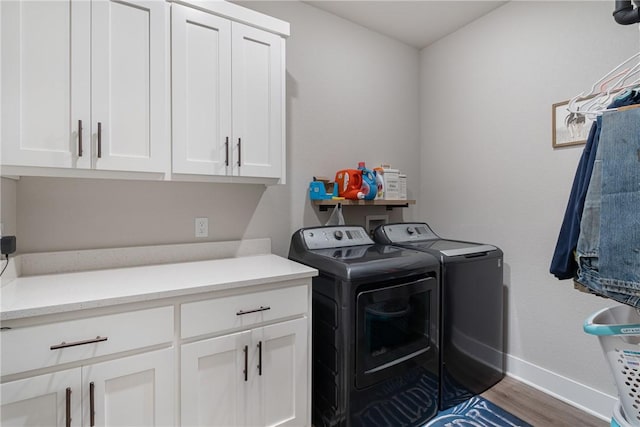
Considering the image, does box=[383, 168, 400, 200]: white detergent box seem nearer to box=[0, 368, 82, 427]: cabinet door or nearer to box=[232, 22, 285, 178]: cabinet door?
box=[232, 22, 285, 178]: cabinet door

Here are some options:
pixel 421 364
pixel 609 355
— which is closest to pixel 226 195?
pixel 421 364

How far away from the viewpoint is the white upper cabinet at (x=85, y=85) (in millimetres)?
1260

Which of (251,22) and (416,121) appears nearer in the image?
(251,22)

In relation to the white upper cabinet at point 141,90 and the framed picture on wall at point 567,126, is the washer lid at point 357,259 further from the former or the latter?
the framed picture on wall at point 567,126

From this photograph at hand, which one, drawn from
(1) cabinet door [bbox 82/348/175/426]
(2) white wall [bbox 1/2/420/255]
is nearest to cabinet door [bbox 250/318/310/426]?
(1) cabinet door [bbox 82/348/175/426]

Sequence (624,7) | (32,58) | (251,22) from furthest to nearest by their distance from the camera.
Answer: (251,22), (32,58), (624,7)

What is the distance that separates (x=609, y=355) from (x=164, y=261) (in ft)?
6.61

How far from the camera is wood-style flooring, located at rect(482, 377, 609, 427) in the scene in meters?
Answer: 1.84

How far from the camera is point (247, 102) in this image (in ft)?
5.79

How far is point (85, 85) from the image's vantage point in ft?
4.49

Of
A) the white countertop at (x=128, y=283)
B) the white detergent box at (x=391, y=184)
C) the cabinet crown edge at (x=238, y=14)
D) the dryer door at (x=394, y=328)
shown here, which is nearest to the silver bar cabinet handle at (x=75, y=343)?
the white countertop at (x=128, y=283)

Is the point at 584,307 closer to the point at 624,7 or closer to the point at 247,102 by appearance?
the point at 624,7

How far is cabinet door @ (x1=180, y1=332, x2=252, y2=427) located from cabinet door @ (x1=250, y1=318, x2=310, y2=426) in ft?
0.26

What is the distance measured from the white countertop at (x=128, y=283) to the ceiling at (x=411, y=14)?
2001mm
